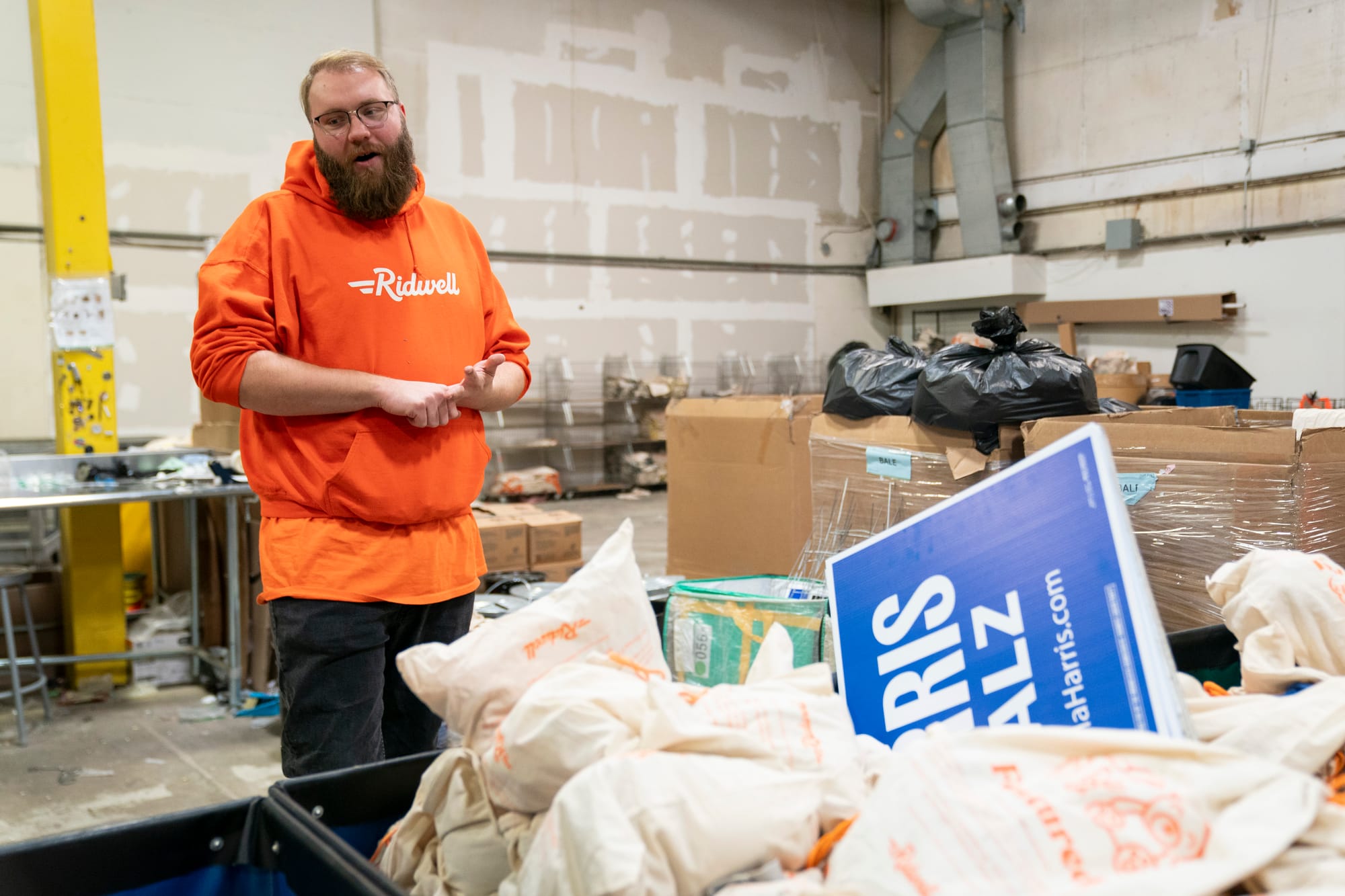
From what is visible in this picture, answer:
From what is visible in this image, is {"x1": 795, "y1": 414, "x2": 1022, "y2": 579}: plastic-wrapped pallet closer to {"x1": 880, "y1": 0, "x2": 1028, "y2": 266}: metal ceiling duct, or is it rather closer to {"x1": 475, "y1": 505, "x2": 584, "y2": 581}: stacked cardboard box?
{"x1": 475, "y1": 505, "x2": 584, "y2": 581}: stacked cardboard box

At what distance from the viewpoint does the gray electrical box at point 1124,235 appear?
9039 mm

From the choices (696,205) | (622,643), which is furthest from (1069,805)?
(696,205)

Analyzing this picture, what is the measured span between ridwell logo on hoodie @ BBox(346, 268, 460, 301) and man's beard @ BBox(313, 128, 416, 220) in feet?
0.35

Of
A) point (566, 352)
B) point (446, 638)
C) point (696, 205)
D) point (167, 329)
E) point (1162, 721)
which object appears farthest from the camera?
point (696, 205)

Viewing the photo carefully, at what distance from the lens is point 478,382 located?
5.53 ft

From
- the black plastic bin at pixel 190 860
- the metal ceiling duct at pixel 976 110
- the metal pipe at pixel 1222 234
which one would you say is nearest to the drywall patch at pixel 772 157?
→ the metal ceiling duct at pixel 976 110

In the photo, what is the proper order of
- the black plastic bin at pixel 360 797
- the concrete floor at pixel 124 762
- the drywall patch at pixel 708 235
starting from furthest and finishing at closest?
the drywall patch at pixel 708 235, the concrete floor at pixel 124 762, the black plastic bin at pixel 360 797

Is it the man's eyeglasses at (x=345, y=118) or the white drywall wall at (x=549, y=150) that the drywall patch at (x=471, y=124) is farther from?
the man's eyeglasses at (x=345, y=118)

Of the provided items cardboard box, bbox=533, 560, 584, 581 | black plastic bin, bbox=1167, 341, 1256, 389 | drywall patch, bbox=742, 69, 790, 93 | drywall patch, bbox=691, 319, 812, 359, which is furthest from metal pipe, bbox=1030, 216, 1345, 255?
cardboard box, bbox=533, 560, 584, 581

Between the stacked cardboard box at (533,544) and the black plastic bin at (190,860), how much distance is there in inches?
132

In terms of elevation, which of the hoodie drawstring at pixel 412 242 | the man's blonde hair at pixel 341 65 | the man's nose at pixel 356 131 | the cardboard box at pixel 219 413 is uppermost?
the man's blonde hair at pixel 341 65

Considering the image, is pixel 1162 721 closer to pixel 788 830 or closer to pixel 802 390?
pixel 788 830

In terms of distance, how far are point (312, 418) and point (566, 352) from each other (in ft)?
24.9

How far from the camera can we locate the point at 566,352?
30.2 ft
